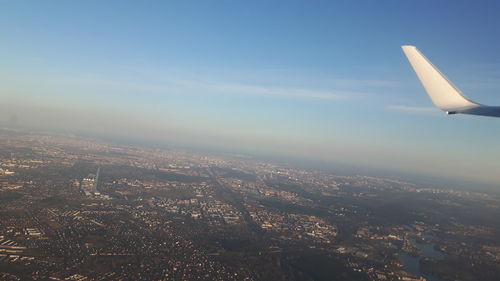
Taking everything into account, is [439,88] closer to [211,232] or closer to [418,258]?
[211,232]

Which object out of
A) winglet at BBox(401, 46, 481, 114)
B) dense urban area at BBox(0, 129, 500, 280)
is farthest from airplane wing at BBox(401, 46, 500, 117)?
dense urban area at BBox(0, 129, 500, 280)

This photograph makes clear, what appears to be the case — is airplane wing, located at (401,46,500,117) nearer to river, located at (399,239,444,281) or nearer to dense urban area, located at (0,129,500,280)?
dense urban area, located at (0,129,500,280)

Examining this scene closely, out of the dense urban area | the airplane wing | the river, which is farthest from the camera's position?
the river

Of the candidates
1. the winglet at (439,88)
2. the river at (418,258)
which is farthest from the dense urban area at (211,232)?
the winglet at (439,88)

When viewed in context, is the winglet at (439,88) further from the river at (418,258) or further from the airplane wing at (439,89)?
the river at (418,258)

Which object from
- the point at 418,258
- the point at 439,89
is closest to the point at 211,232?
the point at 418,258

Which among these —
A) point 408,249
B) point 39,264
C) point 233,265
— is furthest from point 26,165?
point 408,249
